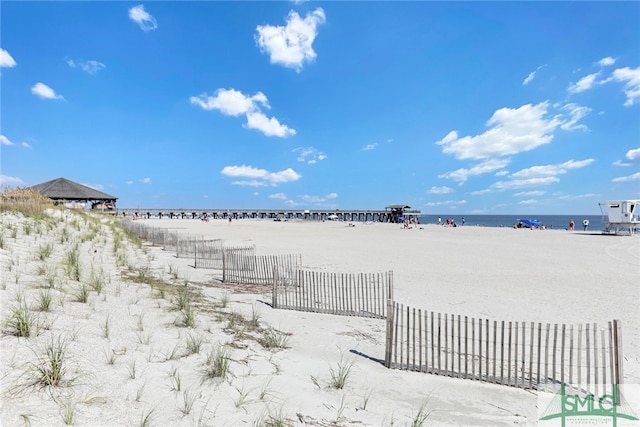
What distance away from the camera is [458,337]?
4.71 m

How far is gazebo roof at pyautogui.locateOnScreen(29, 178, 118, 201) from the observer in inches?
1128

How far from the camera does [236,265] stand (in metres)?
10.9

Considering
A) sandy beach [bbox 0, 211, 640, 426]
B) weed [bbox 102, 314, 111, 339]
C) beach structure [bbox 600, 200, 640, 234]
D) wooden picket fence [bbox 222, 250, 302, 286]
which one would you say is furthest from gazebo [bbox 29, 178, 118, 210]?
beach structure [bbox 600, 200, 640, 234]

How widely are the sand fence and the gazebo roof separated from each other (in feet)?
68.4

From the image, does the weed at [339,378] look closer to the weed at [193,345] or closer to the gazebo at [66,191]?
the weed at [193,345]

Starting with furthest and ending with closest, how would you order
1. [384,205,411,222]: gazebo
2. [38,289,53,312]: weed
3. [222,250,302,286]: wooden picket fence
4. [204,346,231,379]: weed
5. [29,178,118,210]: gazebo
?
[384,205,411,222]: gazebo, [29,178,118,210]: gazebo, [222,250,302,286]: wooden picket fence, [38,289,53,312]: weed, [204,346,231,379]: weed

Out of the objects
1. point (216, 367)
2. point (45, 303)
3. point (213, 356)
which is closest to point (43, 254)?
point (45, 303)

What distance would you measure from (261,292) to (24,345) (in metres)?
6.19

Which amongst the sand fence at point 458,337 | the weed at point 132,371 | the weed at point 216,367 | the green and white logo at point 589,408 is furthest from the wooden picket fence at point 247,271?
the green and white logo at point 589,408

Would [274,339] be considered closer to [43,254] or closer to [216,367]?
[216,367]

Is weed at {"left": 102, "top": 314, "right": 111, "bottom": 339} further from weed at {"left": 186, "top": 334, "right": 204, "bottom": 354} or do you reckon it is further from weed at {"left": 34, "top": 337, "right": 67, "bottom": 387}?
weed at {"left": 186, "top": 334, "right": 204, "bottom": 354}

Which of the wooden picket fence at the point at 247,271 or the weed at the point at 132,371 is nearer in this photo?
the weed at the point at 132,371

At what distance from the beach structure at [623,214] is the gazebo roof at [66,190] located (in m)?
54.5

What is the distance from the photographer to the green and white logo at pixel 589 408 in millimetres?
3865
